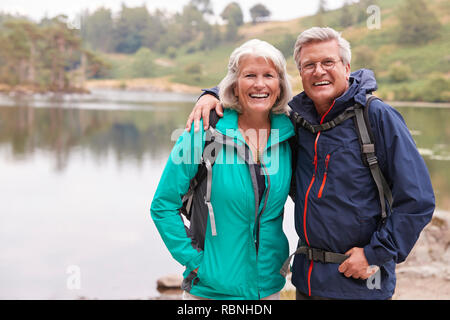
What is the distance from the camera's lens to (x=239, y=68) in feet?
6.34

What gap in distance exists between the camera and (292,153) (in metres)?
2.05

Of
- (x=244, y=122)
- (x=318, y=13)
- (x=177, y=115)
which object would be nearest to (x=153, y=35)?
(x=318, y=13)

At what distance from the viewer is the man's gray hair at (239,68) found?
1885 millimetres

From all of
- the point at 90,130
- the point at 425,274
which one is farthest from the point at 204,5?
the point at 425,274

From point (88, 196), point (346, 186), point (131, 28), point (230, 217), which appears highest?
point (131, 28)

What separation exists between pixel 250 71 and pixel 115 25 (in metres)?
81.9

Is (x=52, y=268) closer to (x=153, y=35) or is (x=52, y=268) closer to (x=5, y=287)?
(x=5, y=287)

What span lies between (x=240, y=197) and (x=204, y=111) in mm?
395

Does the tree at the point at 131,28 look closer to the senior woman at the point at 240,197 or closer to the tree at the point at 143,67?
the tree at the point at 143,67

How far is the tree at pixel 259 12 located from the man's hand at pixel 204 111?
78.3 m

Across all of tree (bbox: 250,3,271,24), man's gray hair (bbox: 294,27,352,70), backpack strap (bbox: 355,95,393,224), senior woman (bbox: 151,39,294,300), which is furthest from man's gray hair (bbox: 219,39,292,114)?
tree (bbox: 250,3,271,24)

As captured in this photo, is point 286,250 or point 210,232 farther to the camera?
point 286,250

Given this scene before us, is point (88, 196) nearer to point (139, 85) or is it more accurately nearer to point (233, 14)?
point (139, 85)

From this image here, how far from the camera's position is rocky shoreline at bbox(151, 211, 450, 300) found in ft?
15.8
